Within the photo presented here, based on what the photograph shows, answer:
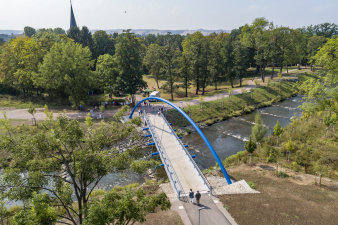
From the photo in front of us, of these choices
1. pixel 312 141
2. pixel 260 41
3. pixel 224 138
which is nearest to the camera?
pixel 312 141

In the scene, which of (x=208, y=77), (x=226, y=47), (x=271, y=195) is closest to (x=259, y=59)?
(x=226, y=47)

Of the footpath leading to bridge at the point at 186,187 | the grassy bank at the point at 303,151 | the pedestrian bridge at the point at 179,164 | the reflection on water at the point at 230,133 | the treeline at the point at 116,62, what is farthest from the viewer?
the treeline at the point at 116,62

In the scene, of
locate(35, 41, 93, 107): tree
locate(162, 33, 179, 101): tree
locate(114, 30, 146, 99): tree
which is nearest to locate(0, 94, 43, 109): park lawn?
locate(35, 41, 93, 107): tree

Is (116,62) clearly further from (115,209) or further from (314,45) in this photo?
(314,45)

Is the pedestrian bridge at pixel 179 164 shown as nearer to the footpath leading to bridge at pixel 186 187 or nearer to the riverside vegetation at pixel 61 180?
the footpath leading to bridge at pixel 186 187

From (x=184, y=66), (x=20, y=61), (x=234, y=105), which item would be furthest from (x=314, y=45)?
(x=20, y=61)

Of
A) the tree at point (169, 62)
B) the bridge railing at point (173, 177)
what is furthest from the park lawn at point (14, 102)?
the bridge railing at point (173, 177)
